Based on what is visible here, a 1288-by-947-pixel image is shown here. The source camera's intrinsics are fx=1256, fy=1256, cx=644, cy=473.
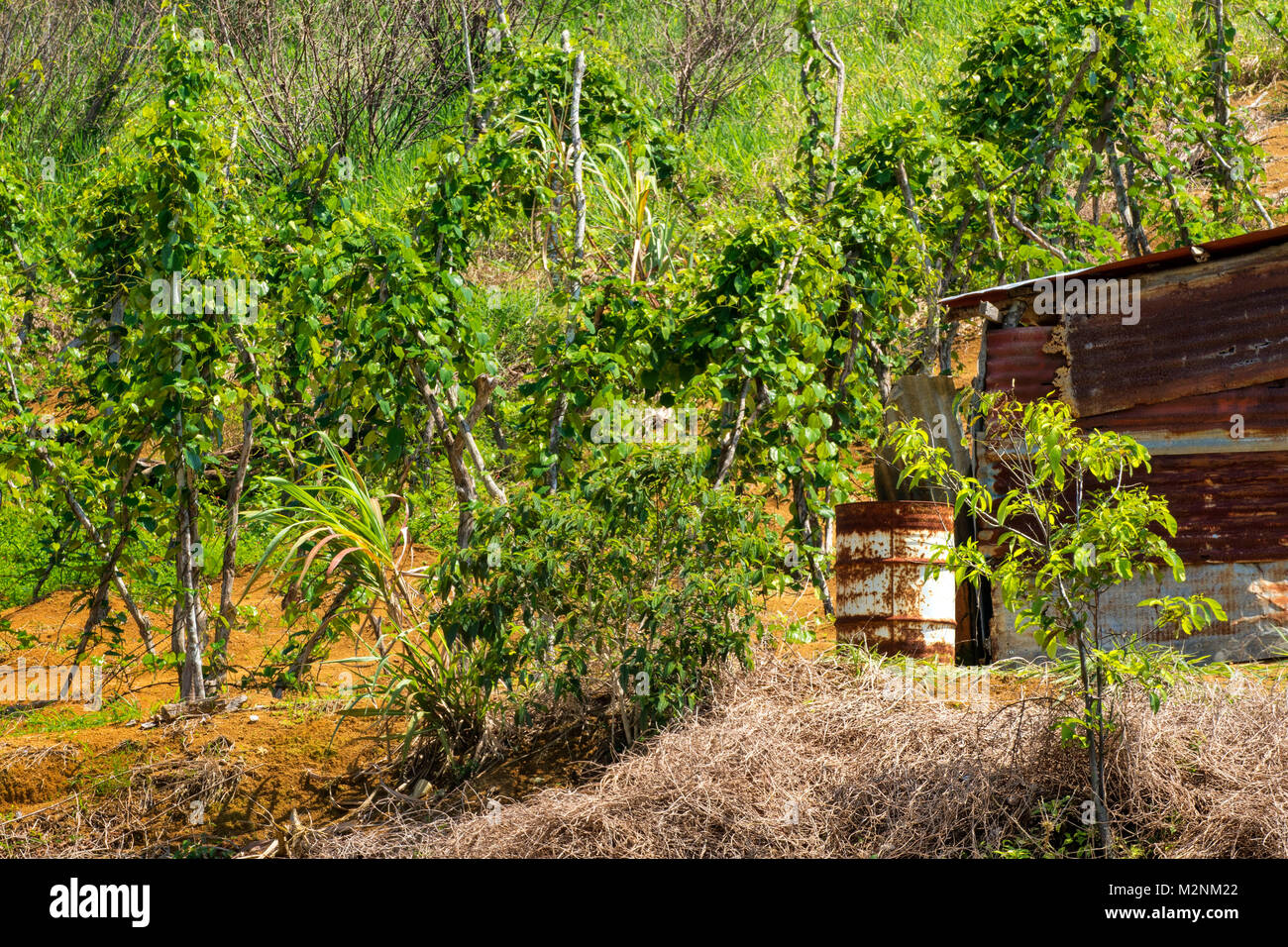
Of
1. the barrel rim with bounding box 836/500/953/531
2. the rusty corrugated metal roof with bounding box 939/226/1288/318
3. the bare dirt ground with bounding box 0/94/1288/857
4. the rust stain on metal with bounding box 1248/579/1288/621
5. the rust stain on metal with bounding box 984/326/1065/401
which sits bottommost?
the bare dirt ground with bounding box 0/94/1288/857

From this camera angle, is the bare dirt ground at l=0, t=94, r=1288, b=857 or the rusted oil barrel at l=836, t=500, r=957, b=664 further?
the rusted oil barrel at l=836, t=500, r=957, b=664

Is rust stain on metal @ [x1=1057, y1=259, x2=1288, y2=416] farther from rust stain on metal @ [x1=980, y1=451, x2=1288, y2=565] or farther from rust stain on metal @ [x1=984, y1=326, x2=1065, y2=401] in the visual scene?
rust stain on metal @ [x1=980, y1=451, x2=1288, y2=565]

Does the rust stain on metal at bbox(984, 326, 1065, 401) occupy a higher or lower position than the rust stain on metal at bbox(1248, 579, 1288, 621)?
higher

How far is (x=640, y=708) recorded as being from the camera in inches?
197

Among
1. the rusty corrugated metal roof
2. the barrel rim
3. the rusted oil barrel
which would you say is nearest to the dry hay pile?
the rusted oil barrel

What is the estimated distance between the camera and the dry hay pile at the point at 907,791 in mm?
4227

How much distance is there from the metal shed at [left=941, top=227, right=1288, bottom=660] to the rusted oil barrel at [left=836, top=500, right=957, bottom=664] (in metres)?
0.55

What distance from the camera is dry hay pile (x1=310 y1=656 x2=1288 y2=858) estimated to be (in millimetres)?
4227

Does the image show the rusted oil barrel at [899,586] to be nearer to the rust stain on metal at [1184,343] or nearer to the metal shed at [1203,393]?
the metal shed at [1203,393]

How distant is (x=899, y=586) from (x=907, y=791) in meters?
1.77

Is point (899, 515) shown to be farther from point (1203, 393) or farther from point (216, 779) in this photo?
point (216, 779)

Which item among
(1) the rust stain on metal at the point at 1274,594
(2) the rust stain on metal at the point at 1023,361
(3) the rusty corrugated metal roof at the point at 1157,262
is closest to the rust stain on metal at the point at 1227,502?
(1) the rust stain on metal at the point at 1274,594
